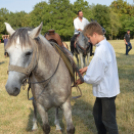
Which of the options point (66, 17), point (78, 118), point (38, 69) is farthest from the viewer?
point (66, 17)

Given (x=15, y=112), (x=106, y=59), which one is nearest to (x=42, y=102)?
(x=106, y=59)

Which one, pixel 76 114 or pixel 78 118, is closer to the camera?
pixel 78 118

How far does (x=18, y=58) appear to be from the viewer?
2.11m

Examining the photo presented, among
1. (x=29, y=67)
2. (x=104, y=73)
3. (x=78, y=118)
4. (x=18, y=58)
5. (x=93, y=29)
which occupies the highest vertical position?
(x=93, y=29)

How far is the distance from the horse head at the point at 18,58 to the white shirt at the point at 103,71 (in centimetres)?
85

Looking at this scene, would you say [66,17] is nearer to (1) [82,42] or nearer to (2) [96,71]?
(1) [82,42]

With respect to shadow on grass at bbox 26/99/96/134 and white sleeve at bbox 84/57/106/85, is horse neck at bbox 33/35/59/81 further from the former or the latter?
shadow on grass at bbox 26/99/96/134

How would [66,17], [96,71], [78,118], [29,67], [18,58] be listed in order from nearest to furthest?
1. [18,58]
2. [29,67]
3. [96,71]
4. [78,118]
5. [66,17]

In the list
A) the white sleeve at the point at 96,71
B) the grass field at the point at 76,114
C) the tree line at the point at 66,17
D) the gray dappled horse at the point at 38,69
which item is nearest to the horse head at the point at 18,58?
the gray dappled horse at the point at 38,69

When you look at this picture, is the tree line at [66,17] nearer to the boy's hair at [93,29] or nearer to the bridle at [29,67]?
the boy's hair at [93,29]

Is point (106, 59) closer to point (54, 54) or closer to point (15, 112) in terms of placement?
point (54, 54)

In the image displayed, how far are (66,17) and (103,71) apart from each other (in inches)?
1990

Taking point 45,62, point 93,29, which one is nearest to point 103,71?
point 93,29

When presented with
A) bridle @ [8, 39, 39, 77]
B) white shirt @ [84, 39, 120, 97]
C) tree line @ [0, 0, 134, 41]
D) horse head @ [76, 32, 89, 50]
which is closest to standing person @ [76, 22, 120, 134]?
white shirt @ [84, 39, 120, 97]
